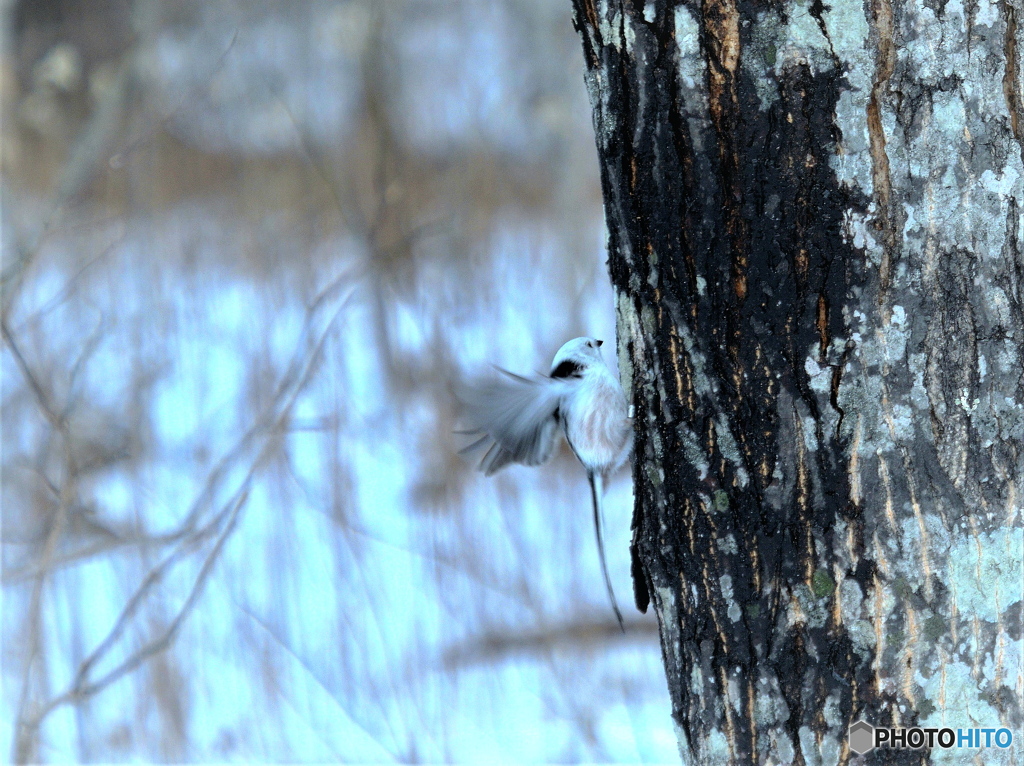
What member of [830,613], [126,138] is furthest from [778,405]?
[126,138]

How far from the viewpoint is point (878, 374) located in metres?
0.84

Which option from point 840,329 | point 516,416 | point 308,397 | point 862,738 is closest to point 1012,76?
point 840,329

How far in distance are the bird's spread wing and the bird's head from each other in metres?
0.02

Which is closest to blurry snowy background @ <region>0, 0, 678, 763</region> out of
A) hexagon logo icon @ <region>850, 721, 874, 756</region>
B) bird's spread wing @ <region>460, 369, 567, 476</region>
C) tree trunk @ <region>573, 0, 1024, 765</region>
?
bird's spread wing @ <region>460, 369, 567, 476</region>

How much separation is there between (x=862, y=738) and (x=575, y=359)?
66 cm

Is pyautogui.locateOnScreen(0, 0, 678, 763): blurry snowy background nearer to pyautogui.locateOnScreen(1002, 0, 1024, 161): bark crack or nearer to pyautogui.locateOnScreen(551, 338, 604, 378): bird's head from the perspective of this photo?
pyautogui.locateOnScreen(551, 338, 604, 378): bird's head

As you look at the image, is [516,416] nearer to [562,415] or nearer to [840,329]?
[562,415]

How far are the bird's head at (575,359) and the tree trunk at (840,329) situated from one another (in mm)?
400

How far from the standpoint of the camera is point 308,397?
112 inches

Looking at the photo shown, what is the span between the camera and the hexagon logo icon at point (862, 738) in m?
0.87

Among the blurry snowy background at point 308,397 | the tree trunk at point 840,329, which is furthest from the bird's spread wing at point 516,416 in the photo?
the blurry snowy background at point 308,397

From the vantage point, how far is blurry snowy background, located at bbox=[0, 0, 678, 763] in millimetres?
2422

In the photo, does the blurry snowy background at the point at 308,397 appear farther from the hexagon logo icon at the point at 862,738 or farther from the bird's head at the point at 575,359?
the hexagon logo icon at the point at 862,738

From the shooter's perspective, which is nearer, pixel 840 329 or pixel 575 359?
pixel 840 329
